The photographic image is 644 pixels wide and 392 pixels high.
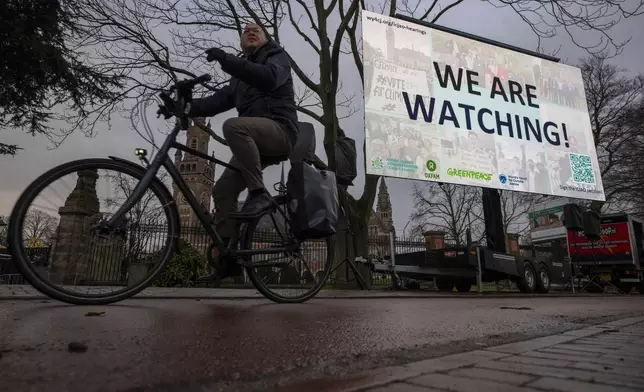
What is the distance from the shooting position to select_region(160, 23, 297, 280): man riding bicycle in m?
2.78

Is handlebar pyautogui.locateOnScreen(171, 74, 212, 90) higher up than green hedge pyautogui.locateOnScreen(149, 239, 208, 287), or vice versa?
handlebar pyautogui.locateOnScreen(171, 74, 212, 90)

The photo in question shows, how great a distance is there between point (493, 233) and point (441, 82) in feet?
15.0

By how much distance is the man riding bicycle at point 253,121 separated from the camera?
9.13ft

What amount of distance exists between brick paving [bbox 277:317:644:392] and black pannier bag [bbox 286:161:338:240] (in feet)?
5.35

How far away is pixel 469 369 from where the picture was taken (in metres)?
1.09

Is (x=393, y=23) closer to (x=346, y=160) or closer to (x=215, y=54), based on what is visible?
(x=346, y=160)

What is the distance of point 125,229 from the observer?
2.56 m

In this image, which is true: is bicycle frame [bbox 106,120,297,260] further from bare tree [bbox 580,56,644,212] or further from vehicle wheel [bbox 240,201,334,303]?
bare tree [bbox 580,56,644,212]

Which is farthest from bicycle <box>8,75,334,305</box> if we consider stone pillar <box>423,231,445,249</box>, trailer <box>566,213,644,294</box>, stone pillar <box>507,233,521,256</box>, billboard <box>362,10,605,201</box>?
stone pillar <box>507,233,521,256</box>

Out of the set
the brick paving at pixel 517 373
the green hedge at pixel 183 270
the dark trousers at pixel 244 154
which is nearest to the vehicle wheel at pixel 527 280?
the green hedge at pixel 183 270

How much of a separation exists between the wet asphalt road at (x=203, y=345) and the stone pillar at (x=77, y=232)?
1.06 feet

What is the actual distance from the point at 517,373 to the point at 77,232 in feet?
8.14

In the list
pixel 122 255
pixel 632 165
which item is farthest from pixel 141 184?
pixel 632 165

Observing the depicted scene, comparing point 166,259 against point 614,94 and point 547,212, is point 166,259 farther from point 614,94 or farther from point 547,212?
point 547,212
